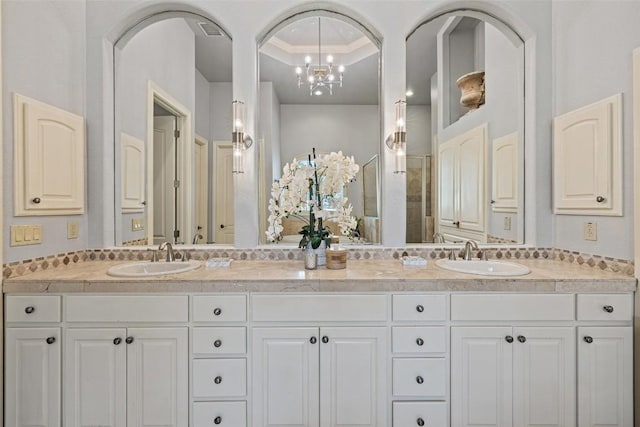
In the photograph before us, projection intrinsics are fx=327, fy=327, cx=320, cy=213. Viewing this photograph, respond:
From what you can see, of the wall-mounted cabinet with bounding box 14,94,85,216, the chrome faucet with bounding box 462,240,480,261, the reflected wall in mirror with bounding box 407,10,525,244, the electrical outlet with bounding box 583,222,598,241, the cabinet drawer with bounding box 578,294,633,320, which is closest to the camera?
the cabinet drawer with bounding box 578,294,633,320

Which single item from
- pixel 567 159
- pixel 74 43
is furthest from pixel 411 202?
pixel 74 43

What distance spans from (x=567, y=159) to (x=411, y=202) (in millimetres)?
956

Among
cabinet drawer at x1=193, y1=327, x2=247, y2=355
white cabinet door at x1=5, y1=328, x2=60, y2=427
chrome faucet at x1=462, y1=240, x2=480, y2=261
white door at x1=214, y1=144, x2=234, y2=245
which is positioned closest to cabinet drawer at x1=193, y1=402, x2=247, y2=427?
cabinet drawer at x1=193, y1=327, x2=247, y2=355

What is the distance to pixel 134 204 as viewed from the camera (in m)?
2.29

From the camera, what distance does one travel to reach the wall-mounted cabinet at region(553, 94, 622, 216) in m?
1.72

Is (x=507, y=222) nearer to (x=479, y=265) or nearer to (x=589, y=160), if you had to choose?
(x=479, y=265)

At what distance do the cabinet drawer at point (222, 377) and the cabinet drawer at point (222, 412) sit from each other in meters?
0.05

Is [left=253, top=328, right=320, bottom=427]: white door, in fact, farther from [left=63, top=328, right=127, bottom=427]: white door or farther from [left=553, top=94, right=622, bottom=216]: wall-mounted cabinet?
[left=553, top=94, right=622, bottom=216]: wall-mounted cabinet

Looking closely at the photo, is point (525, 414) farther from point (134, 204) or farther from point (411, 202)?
point (134, 204)

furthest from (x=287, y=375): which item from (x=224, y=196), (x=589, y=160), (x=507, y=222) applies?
(x=589, y=160)

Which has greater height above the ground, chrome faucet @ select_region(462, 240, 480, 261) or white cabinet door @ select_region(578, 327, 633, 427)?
chrome faucet @ select_region(462, 240, 480, 261)

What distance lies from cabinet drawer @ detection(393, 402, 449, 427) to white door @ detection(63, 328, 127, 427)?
4.43 ft

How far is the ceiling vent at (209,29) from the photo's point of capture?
2.25 meters

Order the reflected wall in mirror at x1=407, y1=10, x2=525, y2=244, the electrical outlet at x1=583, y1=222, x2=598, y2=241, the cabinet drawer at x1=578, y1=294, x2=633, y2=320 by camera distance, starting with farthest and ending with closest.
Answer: the reflected wall in mirror at x1=407, y1=10, x2=525, y2=244 < the electrical outlet at x1=583, y1=222, x2=598, y2=241 < the cabinet drawer at x1=578, y1=294, x2=633, y2=320
